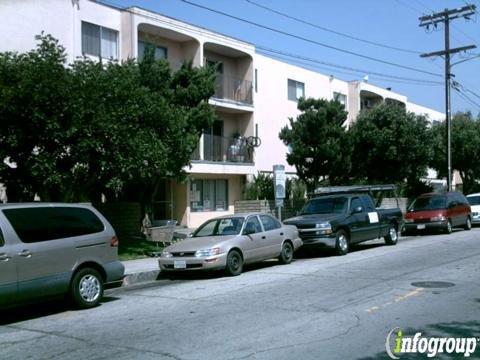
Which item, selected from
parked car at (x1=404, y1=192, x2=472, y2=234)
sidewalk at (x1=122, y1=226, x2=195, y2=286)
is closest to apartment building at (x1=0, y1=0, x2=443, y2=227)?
parked car at (x1=404, y1=192, x2=472, y2=234)

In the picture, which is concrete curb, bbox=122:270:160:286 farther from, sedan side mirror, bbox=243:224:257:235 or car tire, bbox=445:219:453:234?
car tire, bbox=445:219:453:234

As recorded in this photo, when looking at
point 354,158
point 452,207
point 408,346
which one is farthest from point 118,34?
point 408,346

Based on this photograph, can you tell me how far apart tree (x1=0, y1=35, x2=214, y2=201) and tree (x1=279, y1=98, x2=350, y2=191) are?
338 inches

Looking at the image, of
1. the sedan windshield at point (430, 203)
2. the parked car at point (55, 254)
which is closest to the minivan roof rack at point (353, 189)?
the sedan windshield at point (430, 203)

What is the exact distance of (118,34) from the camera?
24031 mm

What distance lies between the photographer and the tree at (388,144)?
28.2 m

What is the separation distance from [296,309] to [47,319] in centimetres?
386

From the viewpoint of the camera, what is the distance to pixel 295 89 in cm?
3544

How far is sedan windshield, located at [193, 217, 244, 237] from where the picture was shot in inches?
564

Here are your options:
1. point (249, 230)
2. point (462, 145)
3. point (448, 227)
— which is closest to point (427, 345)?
point (249, 230)

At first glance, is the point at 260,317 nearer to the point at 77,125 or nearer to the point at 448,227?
the point at 77,125

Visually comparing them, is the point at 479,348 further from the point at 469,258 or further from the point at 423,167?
the point at 423,167

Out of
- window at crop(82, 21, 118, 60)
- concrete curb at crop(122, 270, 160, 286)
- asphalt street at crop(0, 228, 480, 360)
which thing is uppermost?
window at crop(82, 21, 118, 60)

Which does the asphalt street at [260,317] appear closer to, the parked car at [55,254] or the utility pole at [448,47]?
the parked car at [55,254]
